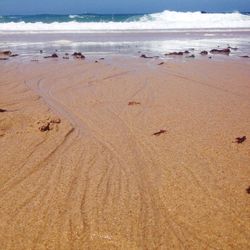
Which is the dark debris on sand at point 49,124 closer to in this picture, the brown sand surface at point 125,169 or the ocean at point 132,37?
the brown sand surface at point 125,169

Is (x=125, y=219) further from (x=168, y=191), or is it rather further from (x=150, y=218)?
(x=168, y=191)

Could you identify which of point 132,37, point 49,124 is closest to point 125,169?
point 49,124

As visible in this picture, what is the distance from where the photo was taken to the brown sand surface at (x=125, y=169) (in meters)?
2.65

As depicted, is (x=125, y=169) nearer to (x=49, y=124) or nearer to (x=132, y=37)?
(x=49, y=124)

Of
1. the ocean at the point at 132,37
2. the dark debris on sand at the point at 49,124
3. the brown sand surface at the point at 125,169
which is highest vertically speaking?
the dark debris on sand at the point at 49,124

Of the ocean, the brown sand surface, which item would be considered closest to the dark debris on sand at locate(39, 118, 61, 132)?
the brown sand surface

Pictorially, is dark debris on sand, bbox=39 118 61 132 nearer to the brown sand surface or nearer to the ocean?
the brown sand surface

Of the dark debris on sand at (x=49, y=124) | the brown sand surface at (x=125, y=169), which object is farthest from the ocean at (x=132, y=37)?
the dark debris on sand at (x=49, y=124)

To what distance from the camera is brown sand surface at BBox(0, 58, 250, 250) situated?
2.65m

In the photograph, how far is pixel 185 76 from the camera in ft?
27.4

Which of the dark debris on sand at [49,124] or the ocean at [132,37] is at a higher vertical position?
the dark debris on sand at [49,124]

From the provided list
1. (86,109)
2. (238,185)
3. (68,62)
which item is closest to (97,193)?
(238,185)

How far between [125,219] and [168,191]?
21.5 inches

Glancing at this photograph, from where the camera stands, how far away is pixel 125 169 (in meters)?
3.60
